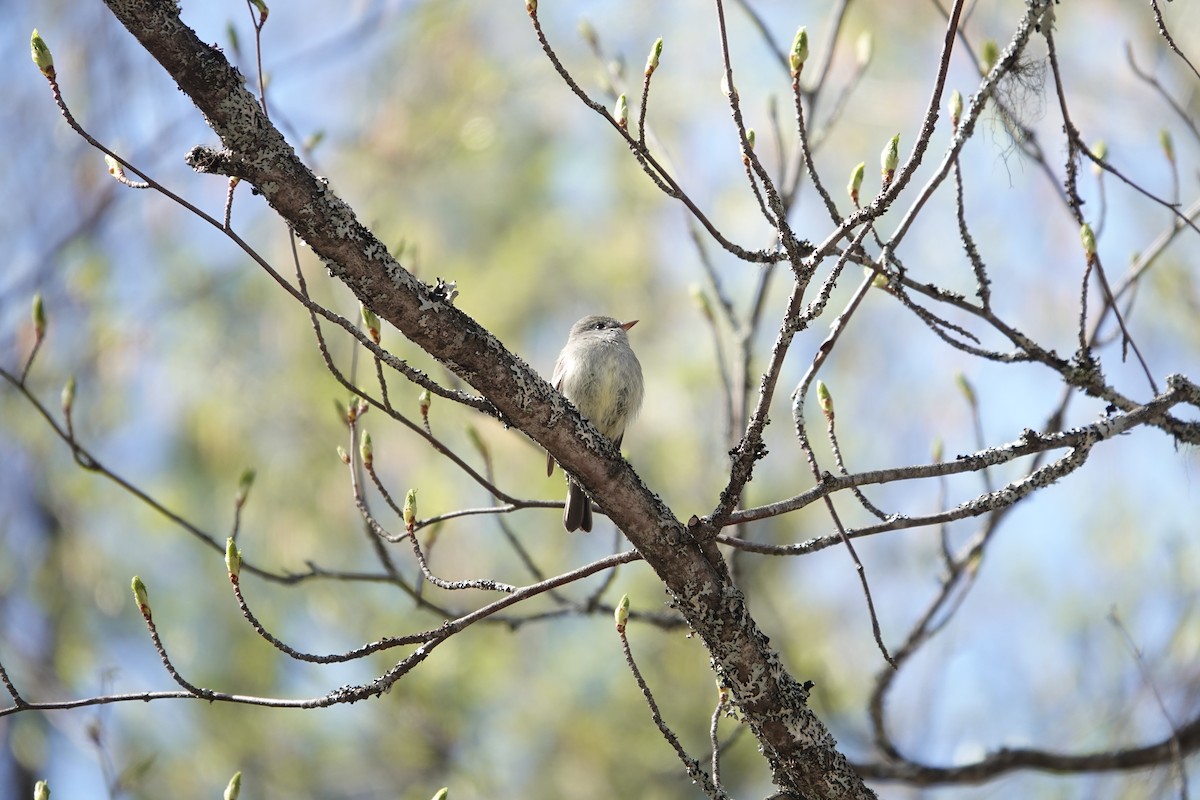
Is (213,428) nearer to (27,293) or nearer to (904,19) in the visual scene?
(27,293)

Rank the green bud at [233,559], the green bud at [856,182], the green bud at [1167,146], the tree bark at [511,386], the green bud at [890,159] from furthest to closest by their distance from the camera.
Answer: the green bud at [1167,146] < the green bud at [856,182] < the green bud at [233,559] < the green bud at [890,159] < the tree bark at [511,386]

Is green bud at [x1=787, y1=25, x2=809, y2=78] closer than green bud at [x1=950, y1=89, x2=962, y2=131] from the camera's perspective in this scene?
Yes

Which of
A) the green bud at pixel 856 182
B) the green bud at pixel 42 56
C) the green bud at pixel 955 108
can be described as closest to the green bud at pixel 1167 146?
the green bud at pixel 955 108

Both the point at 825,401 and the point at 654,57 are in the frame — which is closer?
the point at 654,57

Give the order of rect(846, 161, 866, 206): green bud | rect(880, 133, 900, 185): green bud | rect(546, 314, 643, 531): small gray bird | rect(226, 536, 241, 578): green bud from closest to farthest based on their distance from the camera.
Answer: rect(880, 133, 900, 185): green bud < rect(226, 536, 241, 578): green bud < rect(846, 161, 866, 206): green bud < rect(546, 314, 643, 531): small gray bird

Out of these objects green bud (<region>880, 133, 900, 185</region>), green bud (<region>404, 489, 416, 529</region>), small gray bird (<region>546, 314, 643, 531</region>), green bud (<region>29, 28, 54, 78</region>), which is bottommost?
green bud (<region>404, 489, 416, 529</region>)

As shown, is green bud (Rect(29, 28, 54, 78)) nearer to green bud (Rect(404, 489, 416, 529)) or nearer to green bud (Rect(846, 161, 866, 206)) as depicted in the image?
green bud (Rect(404, 489, 416, 529))

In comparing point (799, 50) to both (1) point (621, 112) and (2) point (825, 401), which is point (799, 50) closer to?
(1) point (621, 112)

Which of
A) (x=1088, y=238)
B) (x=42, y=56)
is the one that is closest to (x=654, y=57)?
(x=1088, y=238)

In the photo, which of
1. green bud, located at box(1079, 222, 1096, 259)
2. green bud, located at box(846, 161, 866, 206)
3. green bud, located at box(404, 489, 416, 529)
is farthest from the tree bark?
green bud, located at box(1079, 222, 1096, 259)

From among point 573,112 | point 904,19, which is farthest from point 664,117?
point 904,19

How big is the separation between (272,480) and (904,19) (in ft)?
12.9

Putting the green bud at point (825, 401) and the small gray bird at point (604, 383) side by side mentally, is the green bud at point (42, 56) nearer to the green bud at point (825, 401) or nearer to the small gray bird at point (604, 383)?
the green bud at point (825, 401)

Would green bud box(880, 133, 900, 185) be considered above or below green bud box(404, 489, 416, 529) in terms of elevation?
above
